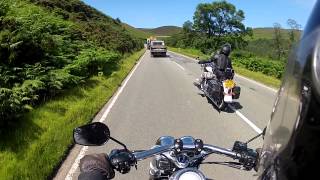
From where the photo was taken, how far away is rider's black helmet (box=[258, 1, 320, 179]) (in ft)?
5.17

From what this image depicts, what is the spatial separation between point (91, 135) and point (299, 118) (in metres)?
1.35

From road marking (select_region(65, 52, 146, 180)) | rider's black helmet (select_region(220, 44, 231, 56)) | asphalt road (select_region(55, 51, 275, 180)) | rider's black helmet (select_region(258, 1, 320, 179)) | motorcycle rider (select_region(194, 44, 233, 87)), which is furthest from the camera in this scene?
motorcycle rider (select_region(194, 44, 233, 87))

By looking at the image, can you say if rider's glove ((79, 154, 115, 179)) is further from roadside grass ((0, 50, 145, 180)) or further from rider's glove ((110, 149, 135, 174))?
roadside grass ((0, 50, 145, 180))

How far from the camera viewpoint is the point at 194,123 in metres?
12.0

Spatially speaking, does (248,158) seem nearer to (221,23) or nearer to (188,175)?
(188,175)

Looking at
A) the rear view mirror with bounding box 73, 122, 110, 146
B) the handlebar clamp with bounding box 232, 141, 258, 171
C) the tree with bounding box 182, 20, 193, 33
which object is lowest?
the tree with bounding box 182, 20, 193, 33

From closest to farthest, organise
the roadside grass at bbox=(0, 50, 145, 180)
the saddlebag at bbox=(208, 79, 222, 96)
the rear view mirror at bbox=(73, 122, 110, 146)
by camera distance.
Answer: the rear view mirror at bbox=(73, 122, 110, 146) < the roadside grass at bbox=(0, 50, 145, 180) < the saddlebag at bbox=(208, 79, 222, 96)

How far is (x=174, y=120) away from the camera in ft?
40.3

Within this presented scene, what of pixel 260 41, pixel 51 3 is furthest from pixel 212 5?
pixel 51 3

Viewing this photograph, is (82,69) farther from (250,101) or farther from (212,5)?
(212,5)

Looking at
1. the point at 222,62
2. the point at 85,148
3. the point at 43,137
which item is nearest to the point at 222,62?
the point at 222,62

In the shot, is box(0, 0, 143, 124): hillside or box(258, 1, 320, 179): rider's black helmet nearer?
box(258, 1, 320, 179): rider's black helmet

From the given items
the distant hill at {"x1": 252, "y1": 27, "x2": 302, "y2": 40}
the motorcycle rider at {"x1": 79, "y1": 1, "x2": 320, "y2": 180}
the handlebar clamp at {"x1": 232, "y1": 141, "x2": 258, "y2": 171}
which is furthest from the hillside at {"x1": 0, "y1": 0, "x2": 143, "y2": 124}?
the distant hill at {"x1": 252, "y1": 27, "x2": 302, "y2": 40}

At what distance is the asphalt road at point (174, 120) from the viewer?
26.9 ft
